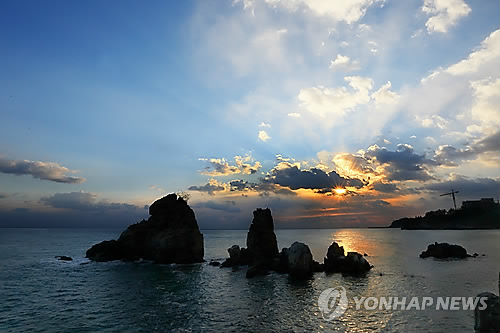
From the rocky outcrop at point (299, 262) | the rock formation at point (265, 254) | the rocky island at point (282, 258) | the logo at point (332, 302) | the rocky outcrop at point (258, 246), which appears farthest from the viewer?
the rocky outcrop at point (258, 246)

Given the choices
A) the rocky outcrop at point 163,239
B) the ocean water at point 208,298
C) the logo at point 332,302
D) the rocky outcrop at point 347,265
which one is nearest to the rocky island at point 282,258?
the rocky outcrop at point 347,265

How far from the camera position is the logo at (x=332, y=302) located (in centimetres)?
3238

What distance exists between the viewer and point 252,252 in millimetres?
72188

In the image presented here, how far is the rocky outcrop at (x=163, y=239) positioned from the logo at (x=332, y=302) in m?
41.6

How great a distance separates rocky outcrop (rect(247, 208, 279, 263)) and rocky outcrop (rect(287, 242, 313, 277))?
13942 millimetres

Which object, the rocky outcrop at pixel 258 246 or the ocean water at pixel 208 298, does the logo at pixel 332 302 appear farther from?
the rocky outcrop at pixel 258 246

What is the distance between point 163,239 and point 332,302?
50.2 meters

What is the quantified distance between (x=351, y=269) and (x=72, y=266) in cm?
6175

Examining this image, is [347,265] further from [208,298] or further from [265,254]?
[208,298]

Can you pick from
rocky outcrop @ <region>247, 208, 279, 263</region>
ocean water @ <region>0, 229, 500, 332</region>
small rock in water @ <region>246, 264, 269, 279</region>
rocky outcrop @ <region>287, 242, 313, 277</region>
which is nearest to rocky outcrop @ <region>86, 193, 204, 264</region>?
ocean water @ <region>0, 229, 500, 332</region>

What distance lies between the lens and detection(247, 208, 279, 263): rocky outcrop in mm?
71188

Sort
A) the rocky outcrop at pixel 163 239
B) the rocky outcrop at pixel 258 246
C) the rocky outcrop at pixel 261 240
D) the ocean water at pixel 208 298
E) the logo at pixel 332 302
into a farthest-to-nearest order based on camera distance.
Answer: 1. the rocky outcrop at pixel 163 239
2. the rocky outcrop at pixel 261 240
3. the rocky outcrop at pixel 258 246
4. the logo at pixel 332 302
5. the ocean water at pixel 208 298

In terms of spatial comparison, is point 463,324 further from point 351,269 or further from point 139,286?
point 139,286

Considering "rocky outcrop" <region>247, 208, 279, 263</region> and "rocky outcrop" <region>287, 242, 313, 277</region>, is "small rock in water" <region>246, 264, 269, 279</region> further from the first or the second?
"rocky outcrop" <region>247, 208, 279, 263</region>
